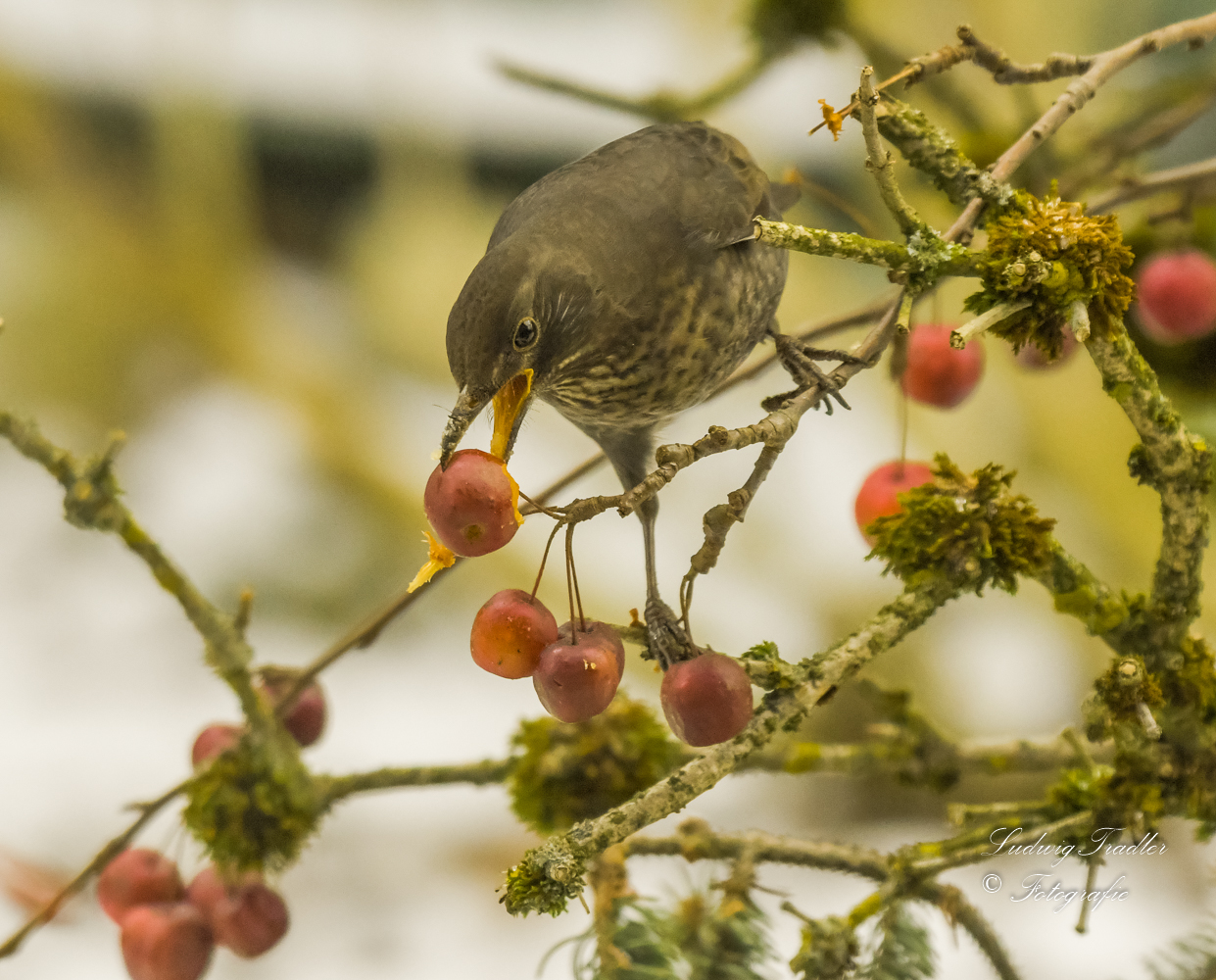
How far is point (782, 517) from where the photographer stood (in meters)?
1.41

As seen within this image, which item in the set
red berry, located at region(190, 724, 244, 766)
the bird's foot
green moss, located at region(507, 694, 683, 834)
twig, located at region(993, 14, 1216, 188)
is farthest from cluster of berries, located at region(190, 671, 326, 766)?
twig, located at region(993, 14, 1216, 188)

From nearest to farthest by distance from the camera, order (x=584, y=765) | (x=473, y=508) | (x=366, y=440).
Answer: (x=473, y=508) → (x=584, y=765) → (x=366, y=440)

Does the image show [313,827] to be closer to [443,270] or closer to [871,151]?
[871,151]

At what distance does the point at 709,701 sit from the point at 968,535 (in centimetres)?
13

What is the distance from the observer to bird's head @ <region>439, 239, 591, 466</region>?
0.42 metres

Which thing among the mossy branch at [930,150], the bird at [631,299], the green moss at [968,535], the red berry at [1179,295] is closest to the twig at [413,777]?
the bird at [631,299]

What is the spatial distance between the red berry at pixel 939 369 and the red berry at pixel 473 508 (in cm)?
36

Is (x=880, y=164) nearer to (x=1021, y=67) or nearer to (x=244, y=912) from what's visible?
(x=1021, y=67)

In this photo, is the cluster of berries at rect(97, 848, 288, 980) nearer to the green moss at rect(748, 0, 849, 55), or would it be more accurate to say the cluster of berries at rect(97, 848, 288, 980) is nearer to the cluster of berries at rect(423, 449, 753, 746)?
the cluster of berries at rect(423, 449, 753, 746)

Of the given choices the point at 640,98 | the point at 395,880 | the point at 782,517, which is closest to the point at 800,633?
the point at 782,517

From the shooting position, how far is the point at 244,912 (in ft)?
1.83

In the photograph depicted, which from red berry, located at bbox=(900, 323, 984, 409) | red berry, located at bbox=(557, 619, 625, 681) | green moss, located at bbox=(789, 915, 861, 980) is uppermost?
red berry, located at bbox=(900, 323, 984, 409)

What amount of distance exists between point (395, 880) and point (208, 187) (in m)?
0.99

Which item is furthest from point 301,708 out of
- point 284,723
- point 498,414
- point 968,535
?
point 968,535
